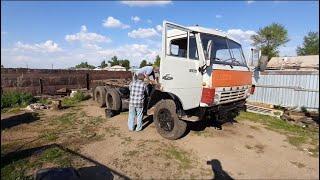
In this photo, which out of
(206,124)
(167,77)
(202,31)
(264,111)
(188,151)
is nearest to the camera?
(188,151)

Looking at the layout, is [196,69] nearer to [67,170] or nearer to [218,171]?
[218,171]

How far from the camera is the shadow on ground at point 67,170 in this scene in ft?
9.76

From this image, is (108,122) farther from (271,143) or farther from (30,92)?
(30,92)

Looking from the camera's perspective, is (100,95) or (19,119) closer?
(19,119)

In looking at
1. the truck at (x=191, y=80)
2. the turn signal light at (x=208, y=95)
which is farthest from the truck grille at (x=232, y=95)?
the turn signal light at (x=208, y=95)

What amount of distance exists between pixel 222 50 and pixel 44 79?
858 cm

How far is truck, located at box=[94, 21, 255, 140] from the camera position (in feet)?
20.5

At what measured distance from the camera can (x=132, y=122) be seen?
289 inches

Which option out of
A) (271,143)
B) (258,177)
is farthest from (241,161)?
(271,143)

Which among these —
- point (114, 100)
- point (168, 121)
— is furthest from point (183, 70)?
point (114, 100)

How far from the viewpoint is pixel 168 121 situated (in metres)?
6.72

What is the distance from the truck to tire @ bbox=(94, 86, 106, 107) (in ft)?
11.6

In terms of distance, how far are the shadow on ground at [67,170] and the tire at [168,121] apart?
2084 millimetres

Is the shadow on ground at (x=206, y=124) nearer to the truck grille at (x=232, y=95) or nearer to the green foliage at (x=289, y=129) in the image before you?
the truck grille at (x=232, y=95)
